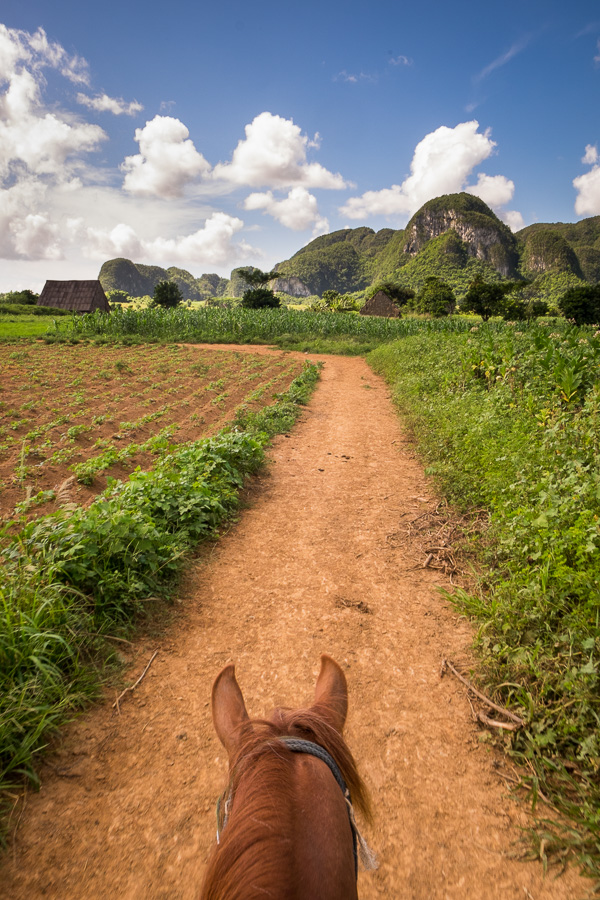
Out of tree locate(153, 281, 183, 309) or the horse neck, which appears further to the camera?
tree locate(153, 281, 183, 309)

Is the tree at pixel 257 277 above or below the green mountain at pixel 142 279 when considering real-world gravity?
below

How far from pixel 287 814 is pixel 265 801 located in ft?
0.19

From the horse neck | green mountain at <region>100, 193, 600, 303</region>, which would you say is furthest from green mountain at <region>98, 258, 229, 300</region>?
the horse neck

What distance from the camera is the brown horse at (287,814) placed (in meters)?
0.83

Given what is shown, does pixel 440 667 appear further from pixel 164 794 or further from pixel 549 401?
pixel 549 401

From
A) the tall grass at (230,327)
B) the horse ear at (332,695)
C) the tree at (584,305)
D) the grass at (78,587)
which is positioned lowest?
the grass at (78,587)

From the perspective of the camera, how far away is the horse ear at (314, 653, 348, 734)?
134 cm

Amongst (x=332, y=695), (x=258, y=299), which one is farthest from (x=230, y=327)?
(x=332, y=695)

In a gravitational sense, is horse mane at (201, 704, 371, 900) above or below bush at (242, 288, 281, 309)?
below

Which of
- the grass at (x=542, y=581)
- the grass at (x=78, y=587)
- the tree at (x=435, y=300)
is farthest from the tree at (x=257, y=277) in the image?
the grass at (x=78, y=587)

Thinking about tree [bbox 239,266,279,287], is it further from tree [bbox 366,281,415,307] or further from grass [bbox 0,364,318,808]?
grass [bbox 0,364,318,808]

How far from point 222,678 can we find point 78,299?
169 ft

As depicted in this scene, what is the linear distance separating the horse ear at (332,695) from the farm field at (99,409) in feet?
10.2

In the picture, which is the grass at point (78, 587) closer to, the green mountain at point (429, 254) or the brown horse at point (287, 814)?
the brown horse at point (287, 814)
